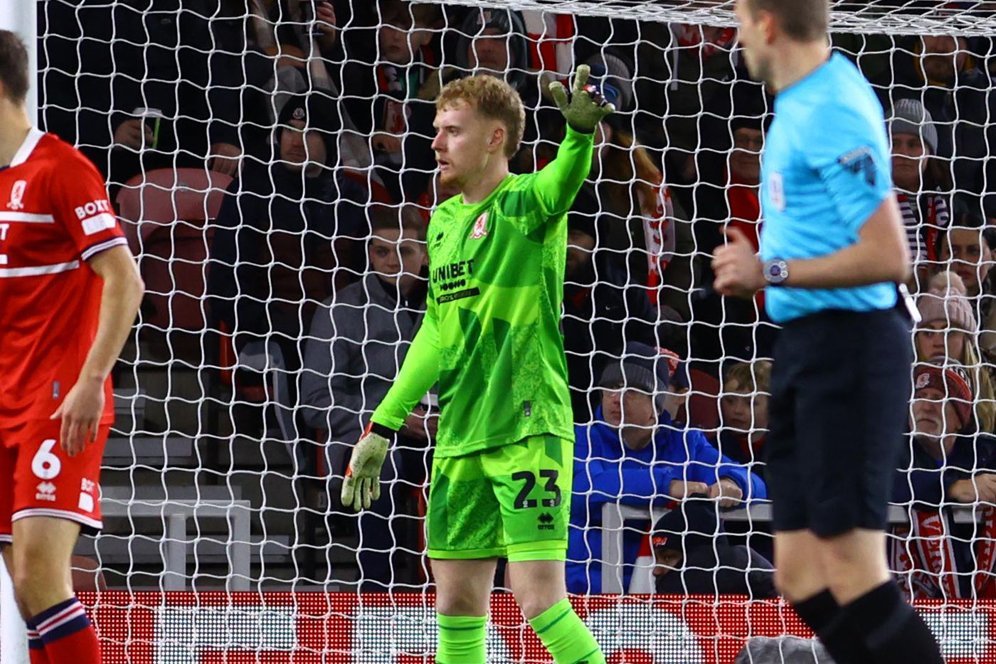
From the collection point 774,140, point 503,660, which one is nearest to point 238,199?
point 503,660

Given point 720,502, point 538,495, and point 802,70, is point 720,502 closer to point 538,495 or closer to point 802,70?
point 538,495

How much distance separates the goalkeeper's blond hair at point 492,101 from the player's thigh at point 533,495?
2.69 feet

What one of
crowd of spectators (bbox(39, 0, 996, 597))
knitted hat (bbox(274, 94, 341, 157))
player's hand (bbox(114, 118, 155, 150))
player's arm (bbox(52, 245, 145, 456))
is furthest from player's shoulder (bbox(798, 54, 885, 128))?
player's hand (bbox(114, 118, 155, 150))

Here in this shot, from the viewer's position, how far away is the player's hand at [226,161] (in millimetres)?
7051

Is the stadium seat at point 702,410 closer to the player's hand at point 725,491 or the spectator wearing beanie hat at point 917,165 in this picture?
the player's hand at point 725,491

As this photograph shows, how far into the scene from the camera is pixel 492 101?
4.42 m

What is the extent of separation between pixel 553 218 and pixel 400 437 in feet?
8.53

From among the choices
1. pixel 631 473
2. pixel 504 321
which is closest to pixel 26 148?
pixel 504 321

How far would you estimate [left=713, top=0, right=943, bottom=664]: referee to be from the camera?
9.58ft

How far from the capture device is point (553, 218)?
4.29 meters

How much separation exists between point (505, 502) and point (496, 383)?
1.02ft

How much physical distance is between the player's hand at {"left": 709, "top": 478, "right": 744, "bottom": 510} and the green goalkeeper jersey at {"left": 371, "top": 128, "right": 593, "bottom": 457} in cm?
200

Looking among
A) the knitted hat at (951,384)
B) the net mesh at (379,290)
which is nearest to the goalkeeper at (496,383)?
the net mesh at (379,290)

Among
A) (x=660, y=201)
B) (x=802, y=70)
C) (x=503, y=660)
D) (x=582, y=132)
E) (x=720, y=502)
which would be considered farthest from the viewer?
(x=660, y=201)
